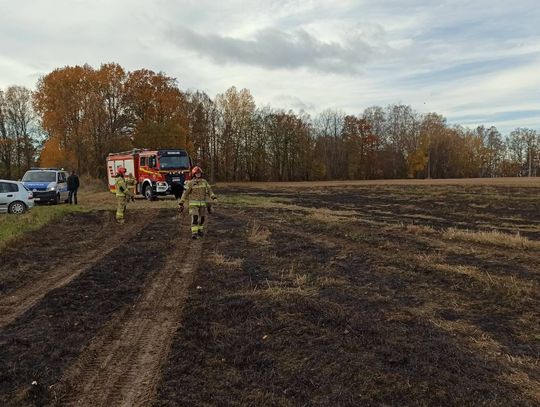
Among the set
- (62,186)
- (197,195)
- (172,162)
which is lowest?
(197,195)

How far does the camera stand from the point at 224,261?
10.2 m

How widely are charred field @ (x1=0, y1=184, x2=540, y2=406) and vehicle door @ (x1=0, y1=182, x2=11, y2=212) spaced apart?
28.4 ft

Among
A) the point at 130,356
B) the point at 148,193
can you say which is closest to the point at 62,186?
the point at 148,193

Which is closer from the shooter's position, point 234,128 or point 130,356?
point 130,356

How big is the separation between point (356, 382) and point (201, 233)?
29.7 feet

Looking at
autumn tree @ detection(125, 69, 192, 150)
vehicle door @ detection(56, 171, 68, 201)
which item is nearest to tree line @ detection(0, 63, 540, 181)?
autumn tree @ detection(125, 69, 192, 150)

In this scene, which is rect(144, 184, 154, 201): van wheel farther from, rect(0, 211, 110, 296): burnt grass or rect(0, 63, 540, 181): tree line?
rect(0, 63, 540, 181): tree line

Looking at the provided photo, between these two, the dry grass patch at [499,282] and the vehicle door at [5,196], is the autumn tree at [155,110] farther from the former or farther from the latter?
the dry grass patch at [499,282]

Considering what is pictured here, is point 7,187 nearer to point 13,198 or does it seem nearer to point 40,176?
point 13,198

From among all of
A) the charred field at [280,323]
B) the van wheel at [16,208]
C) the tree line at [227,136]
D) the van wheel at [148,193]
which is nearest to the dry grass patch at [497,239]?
the charred field at [280,323]

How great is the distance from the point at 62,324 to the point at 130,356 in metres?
1.57

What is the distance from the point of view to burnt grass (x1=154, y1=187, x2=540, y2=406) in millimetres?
4340

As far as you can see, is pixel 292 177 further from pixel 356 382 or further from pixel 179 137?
pixel 356 382

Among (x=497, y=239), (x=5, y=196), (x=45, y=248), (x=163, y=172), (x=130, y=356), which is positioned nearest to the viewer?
(x=130, y=356)
